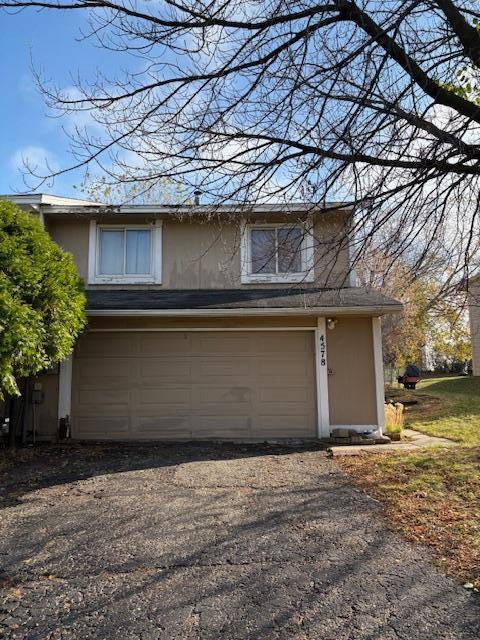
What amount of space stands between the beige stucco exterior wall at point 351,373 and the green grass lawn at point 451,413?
183cm

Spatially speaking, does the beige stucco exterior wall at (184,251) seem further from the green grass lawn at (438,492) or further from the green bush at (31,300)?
the green grass lawn at (438,492)

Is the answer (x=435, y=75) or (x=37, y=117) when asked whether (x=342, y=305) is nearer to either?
(x=435, y=75)

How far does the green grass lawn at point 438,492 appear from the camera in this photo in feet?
13.3

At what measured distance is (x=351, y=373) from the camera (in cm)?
952

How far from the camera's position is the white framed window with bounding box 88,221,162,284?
10.4m

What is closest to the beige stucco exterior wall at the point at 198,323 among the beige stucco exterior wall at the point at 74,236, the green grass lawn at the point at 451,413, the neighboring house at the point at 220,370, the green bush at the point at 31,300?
the neighboring house at the point at 220,370

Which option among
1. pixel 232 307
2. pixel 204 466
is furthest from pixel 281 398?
pixel 204 466

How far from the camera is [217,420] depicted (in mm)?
9555

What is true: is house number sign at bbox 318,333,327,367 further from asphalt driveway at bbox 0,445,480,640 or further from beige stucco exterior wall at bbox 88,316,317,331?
asphalt driveway at bbox 0,445,480,640

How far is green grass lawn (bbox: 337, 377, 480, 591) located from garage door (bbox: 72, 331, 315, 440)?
85.9 inches

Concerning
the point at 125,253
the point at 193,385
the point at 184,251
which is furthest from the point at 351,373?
the point at 125,253

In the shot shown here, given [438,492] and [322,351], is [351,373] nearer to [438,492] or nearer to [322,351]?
[322,351]

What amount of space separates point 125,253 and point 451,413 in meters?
9.43

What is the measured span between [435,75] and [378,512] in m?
4.61
